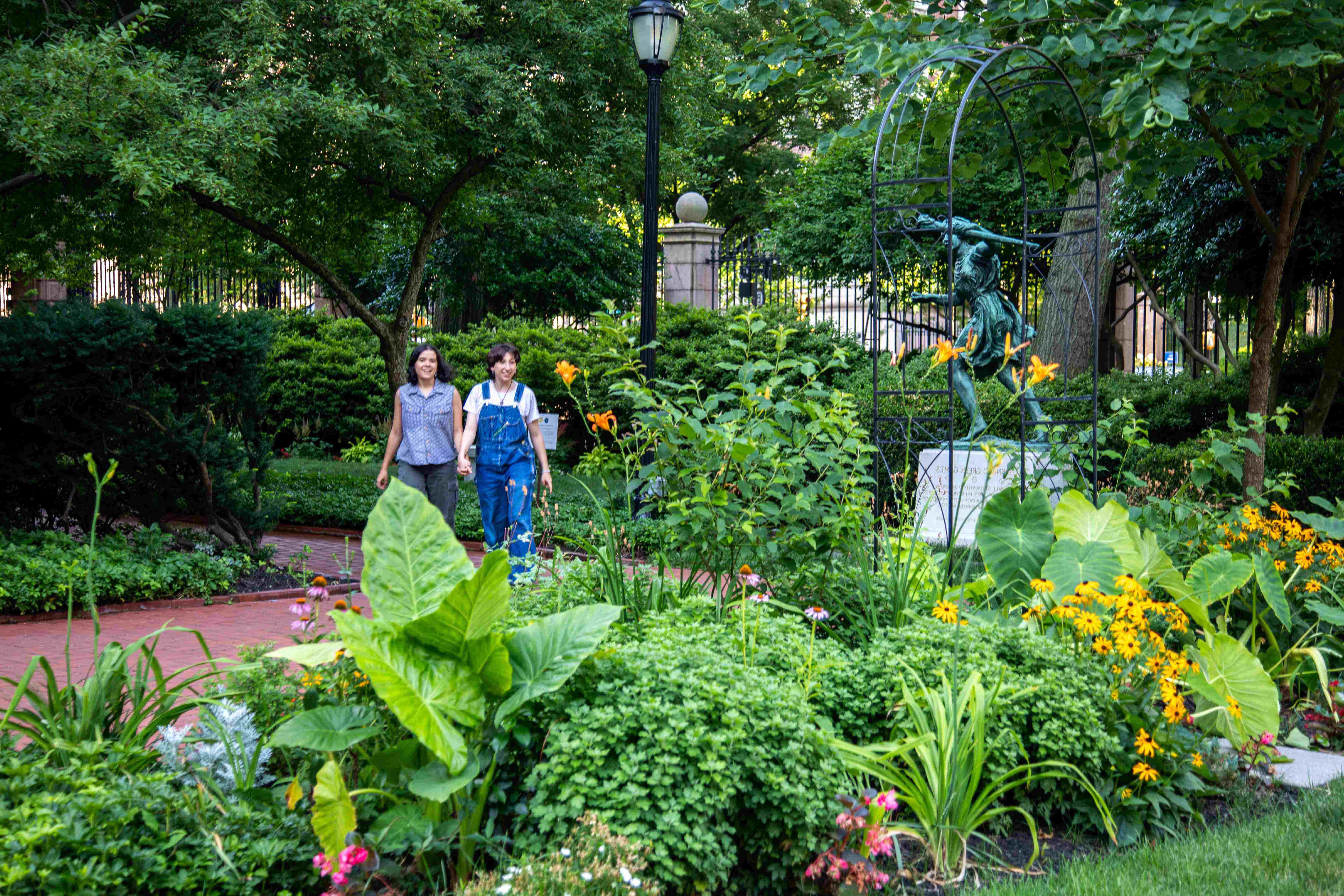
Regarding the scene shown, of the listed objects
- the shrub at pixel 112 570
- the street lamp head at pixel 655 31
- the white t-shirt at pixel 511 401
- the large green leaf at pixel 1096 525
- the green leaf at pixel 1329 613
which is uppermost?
the street lamp head at pixel 655 31

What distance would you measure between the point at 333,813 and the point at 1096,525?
11.6ft

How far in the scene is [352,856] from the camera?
2.71 m

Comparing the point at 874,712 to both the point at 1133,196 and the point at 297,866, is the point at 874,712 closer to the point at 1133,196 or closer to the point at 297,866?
the point at 297,866

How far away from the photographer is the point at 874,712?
12.7 feet

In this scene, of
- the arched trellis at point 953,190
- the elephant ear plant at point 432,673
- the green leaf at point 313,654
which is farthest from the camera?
the arched trellis at point 953,190

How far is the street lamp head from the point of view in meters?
8.95

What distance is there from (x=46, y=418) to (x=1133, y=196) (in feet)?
36.2

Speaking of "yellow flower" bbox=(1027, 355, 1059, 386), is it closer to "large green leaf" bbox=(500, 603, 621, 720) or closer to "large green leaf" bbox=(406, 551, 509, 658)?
"large green leaf" bbox=(500, 603, 621, 720)

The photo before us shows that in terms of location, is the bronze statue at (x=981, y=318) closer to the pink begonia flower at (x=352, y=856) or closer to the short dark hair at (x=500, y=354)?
the short dark hair at (x=500, y=354)

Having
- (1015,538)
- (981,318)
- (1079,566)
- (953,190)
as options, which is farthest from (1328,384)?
(1079,566)

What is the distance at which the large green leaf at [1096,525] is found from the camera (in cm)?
475

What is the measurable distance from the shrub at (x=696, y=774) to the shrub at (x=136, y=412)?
6.33m

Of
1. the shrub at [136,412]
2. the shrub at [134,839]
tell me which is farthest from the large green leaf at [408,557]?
the shrub at [136,412]

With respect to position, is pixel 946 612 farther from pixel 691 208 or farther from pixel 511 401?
pixel 691 208
